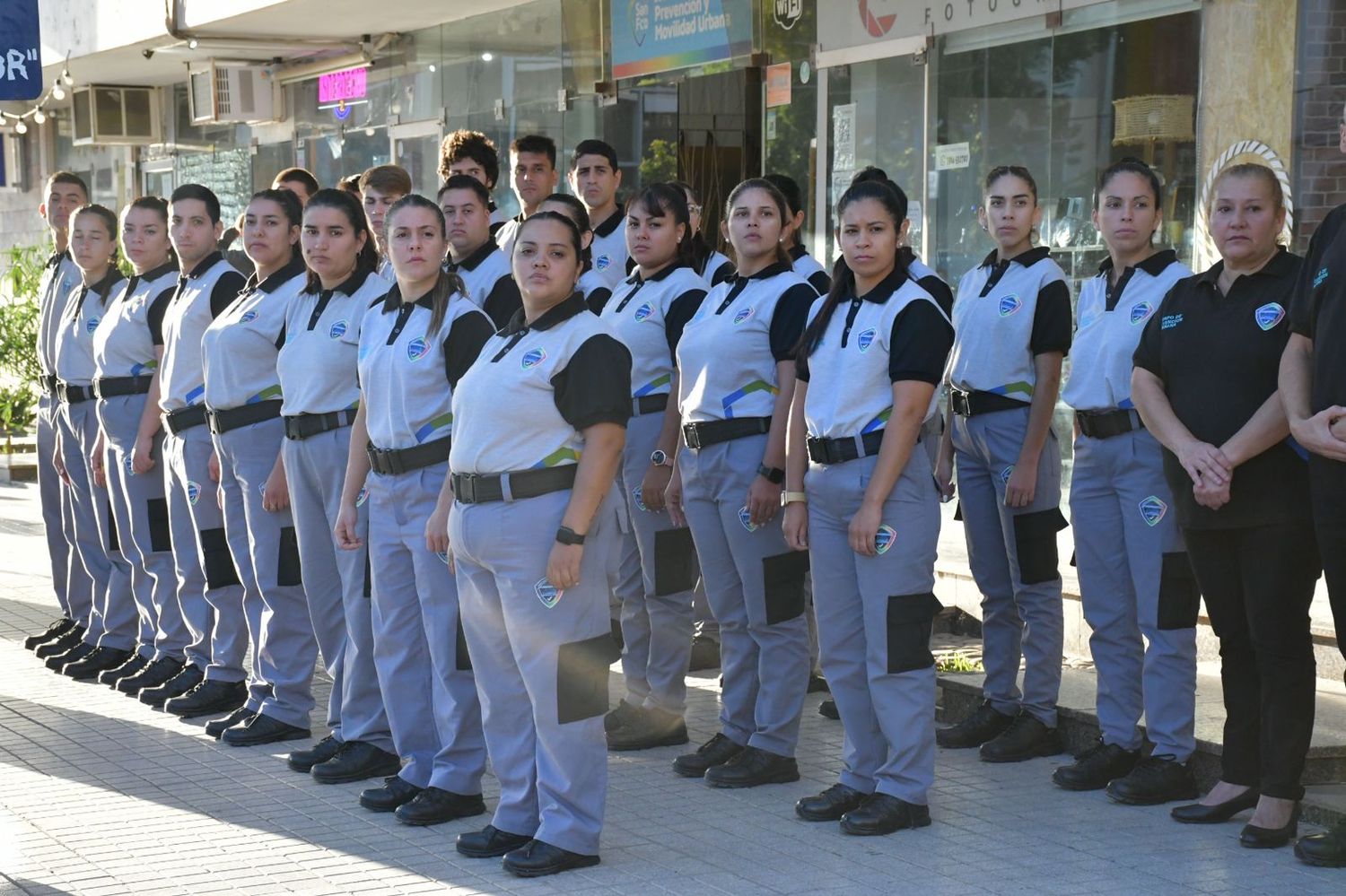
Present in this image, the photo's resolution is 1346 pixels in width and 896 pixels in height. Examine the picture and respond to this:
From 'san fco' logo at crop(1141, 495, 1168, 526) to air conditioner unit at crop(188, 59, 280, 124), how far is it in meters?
14.2

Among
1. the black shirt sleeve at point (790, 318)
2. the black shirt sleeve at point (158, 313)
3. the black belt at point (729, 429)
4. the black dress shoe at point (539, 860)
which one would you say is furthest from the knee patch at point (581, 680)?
the black shirt sleeve at point (158, 313)

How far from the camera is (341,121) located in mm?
18016

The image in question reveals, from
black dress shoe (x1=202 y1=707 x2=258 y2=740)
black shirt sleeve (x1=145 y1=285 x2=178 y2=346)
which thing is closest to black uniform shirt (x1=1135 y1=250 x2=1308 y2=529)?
black dress shoe (x1=202 y1=707 x2=258 y2=740)

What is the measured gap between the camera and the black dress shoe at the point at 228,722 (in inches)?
292

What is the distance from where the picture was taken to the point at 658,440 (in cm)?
726

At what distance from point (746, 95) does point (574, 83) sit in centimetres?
223

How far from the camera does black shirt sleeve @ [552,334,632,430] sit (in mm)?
5465

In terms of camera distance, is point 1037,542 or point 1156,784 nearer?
point 1156,784

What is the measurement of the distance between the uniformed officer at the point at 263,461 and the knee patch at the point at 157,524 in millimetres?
975

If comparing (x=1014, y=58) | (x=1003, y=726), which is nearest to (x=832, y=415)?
(x=1003, y=726)

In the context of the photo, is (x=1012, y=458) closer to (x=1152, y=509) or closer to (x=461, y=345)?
Answer: (x=1152, y=509)

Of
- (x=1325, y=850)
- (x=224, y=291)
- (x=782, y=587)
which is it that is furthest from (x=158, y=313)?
(x=1325, y=850)

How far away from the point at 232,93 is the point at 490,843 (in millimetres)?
14408

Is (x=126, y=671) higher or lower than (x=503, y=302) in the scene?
lower
